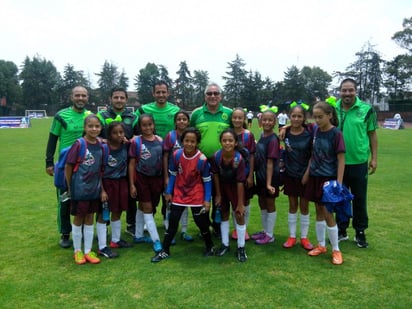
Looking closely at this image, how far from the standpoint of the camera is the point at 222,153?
4613 millimetres

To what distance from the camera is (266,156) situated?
4.89 m

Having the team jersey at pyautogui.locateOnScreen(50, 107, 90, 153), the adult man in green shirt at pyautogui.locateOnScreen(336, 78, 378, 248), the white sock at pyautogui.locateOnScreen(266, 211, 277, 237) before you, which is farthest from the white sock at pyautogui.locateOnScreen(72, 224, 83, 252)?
the adult man in green shirt at pyautogui.locateOnScreen(336, 78, 378, 248)

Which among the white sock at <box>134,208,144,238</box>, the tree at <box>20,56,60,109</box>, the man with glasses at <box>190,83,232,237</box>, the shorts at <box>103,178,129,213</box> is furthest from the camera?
the tree at <box>20,56,60,109</box>

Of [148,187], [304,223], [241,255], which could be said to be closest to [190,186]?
[148,187]

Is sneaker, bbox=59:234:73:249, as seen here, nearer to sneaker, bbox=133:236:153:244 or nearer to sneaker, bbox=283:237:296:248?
sneaker, bbox=133:236:153:244

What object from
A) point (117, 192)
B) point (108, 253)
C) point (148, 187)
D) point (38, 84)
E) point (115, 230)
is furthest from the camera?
point (38, 84)

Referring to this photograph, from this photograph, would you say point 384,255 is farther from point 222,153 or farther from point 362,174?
point 222,153

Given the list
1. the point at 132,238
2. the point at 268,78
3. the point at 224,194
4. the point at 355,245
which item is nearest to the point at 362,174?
the point at 355,245

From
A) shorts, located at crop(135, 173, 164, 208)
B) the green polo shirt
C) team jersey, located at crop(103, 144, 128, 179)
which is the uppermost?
the green polo shirt

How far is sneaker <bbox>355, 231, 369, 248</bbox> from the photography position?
4961 millimetres

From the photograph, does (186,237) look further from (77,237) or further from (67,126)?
(67,126)

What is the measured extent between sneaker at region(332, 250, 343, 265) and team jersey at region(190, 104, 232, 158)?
78.4 inches

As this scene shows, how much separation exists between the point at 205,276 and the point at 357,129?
2.77 m

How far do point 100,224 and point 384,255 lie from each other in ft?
12.1
